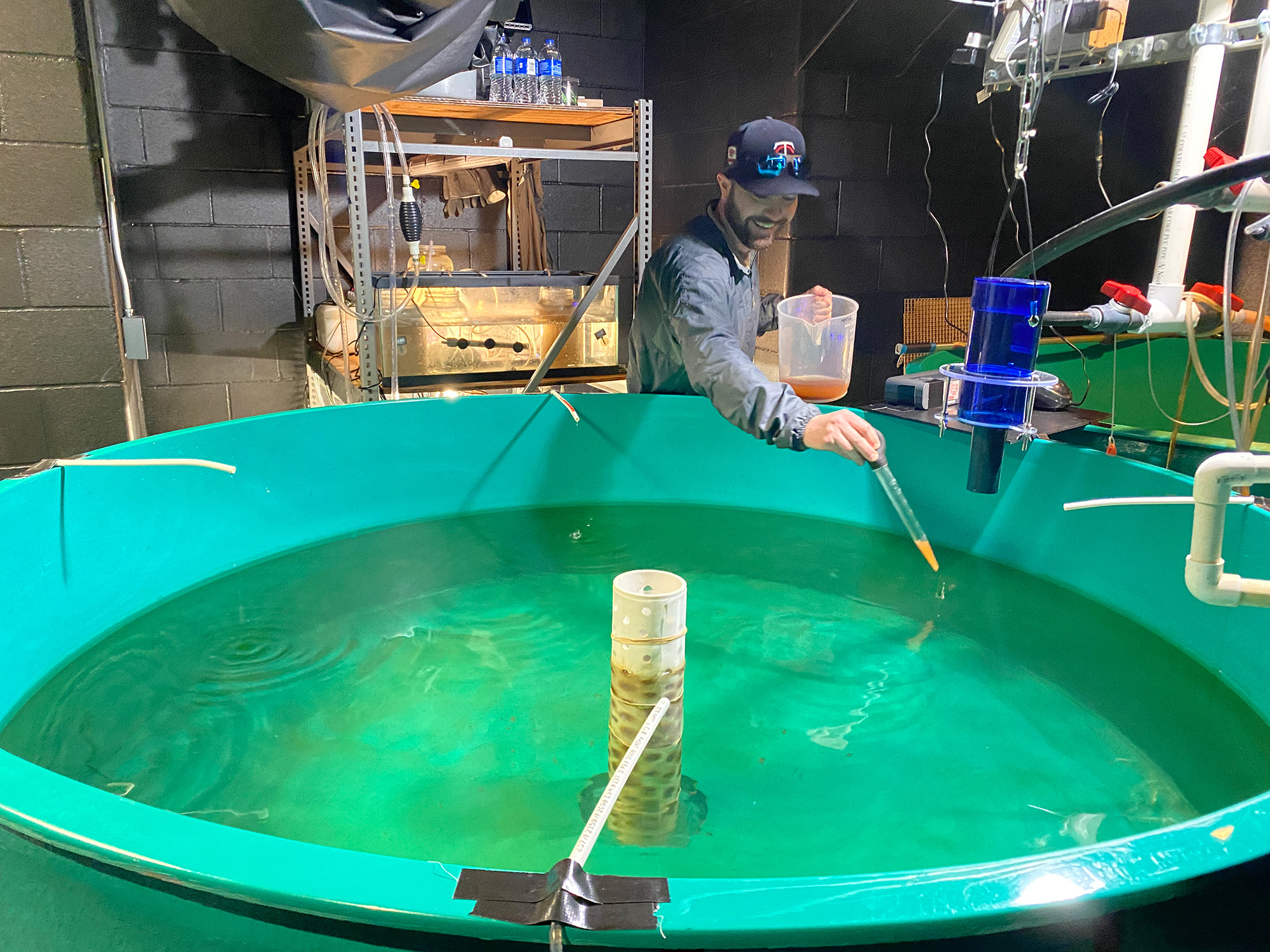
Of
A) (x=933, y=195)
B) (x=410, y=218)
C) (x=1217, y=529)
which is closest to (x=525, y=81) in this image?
(x=410, y=218)

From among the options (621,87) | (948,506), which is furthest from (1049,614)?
(621,87)

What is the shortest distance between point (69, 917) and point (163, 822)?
0.42 feet

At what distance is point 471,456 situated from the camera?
7.32 ft

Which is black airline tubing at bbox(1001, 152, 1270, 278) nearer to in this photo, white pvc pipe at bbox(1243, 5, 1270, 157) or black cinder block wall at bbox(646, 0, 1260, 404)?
white pvc pipe at bbox(1243, 5, 1270, 157)

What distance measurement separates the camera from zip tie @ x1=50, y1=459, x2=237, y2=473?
5.03ft

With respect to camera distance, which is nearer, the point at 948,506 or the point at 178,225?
the point at 948,506

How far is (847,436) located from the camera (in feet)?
5.29

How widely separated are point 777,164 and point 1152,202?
1.07m

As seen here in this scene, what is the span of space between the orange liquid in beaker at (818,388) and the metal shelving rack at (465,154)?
0.60m

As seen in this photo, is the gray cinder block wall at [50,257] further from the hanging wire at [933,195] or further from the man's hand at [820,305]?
the hanging wire at [933,195]

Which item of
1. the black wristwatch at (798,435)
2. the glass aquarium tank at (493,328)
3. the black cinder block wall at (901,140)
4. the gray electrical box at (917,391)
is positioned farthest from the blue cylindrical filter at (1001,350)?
the black cinder block wall at (901,140)

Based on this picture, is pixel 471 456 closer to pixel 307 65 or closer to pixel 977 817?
pixel 307 65

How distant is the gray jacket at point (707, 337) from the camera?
1777mm

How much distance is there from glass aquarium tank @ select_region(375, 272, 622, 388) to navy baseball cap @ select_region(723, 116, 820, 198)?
3.62 ft
